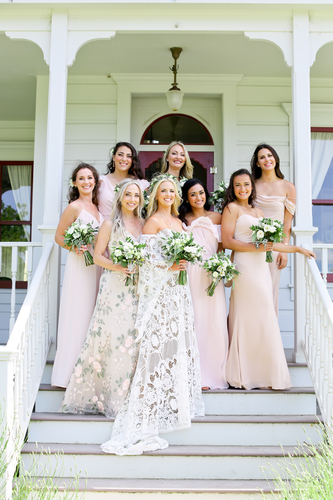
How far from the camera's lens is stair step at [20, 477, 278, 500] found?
345 cm

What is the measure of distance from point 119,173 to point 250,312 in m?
1.79

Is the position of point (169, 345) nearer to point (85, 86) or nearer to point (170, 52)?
point (170, 52)

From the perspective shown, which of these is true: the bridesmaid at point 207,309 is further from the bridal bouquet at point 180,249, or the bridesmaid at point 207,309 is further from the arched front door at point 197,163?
Result: the arched front door at point 197,163

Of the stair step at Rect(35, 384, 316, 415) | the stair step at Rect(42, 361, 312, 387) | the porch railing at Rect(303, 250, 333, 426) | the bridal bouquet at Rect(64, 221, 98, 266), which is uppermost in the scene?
the bridal bouquet at Rect(64, 221, 98, 266)

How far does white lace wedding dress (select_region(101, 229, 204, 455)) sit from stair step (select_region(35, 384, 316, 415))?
17 centimetres

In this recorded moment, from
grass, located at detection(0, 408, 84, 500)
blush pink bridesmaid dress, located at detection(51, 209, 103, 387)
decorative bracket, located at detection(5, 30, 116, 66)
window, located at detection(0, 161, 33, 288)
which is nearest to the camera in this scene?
grass, located at detection(0, 408, 84, 500)

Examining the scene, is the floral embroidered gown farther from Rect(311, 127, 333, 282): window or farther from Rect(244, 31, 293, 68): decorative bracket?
Rect(311, 127, 333, 282): window

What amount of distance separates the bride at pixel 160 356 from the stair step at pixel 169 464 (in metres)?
0.09

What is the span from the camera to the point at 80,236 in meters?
4.30

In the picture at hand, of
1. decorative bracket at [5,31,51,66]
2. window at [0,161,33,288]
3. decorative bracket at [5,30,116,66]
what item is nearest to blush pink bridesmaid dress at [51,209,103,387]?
decorative bracket at [5,30,116,66]

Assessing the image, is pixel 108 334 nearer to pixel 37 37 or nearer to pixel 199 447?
pixel 199 447

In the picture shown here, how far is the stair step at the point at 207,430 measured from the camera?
3945 mm

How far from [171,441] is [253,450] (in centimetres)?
61

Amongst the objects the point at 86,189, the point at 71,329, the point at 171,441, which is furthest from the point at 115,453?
the point at 86,189
